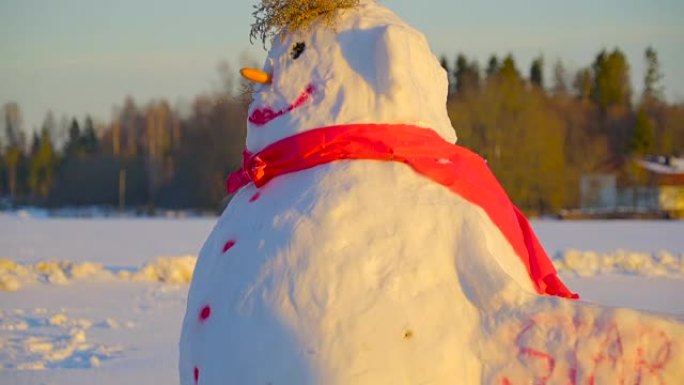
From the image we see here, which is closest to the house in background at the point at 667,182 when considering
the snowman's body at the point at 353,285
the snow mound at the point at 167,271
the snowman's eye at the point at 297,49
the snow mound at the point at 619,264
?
the snow mound at the point at 619,264

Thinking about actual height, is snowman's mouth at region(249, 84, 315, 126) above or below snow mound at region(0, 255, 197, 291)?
above

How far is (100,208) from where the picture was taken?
64312 mm

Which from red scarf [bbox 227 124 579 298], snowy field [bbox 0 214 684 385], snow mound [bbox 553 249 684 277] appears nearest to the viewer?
red scarf [bbox 227 124 579 298]

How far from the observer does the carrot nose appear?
389 cm

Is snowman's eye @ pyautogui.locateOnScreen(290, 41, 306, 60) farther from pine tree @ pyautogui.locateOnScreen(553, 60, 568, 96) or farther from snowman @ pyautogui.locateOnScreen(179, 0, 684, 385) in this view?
pine tree @ pyautogui.locateOnScreen(553, 60, 568, 96)

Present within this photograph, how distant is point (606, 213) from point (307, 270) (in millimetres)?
39478

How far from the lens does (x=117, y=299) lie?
11.8 meters

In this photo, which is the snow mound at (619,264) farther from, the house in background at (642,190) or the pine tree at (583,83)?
the pine tree at (583,83)

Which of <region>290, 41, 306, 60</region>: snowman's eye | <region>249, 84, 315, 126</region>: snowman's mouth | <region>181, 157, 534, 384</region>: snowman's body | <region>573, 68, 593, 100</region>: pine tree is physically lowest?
Answer: <region>573, 68, 593, 100</region>: pine tree

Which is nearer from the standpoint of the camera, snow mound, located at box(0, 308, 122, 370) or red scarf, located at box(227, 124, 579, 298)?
red scarf, located at box(227, 124, 579, 298)

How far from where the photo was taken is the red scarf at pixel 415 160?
363 centimetres

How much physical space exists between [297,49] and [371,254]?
3.00ft

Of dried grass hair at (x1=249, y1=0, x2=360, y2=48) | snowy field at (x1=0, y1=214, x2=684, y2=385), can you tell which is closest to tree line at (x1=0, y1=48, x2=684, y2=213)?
snowy field at (x1=0, y1=214, x2=684, y2=385)

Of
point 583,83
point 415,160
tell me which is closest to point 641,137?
point 583,83
